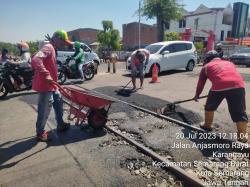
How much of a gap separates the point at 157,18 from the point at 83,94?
3376cm

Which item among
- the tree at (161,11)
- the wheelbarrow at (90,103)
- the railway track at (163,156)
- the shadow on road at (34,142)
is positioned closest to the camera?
the railway track at (163,156)

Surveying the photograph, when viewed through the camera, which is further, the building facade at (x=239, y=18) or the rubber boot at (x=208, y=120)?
the building facade at (x=239, y=18)

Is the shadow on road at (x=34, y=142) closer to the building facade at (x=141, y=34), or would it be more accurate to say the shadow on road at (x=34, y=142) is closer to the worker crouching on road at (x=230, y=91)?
the worker crouching on road at (x=230, y=91)

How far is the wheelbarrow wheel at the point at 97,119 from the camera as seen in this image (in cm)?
538

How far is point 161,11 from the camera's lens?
35875 millimetres

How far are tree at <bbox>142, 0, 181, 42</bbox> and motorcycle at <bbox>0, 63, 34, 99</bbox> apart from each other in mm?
28182

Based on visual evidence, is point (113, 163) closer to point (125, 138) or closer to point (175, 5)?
point (125, 138)

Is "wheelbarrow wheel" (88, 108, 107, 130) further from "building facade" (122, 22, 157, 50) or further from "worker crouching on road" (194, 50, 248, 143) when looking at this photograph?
"building facade" (122, 22, 157, 50)

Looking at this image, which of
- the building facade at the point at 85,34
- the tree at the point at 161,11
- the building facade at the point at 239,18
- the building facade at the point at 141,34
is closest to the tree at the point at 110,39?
the building facade at the point at 141,34

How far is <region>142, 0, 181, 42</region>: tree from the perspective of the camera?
35594 mm

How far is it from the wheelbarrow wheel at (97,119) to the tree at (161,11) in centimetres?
3169

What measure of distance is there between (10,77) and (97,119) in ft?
17.8

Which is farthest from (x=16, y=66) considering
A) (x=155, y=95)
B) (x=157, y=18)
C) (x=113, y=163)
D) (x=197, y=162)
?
(x=157, y=18)

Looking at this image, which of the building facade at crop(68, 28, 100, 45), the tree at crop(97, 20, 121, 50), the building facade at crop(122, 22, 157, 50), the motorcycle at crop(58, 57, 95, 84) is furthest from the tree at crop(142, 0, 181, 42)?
the building facade at crop(68, 28, 100, 45)
